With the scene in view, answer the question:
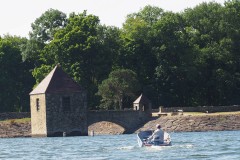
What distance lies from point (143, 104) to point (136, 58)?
1031cm

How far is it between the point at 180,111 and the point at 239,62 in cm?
1527

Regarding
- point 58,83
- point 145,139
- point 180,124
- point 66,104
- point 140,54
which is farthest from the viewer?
point 140,54

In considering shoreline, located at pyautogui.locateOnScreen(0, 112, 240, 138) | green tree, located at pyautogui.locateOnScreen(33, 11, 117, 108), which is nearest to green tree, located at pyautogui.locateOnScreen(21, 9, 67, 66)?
green tree, located at pyautogui.locateOnScreen(33, 11, 117, 108)

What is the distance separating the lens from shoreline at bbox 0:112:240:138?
80500 millimetres

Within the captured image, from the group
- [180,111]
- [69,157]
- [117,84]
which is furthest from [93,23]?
[69,157]

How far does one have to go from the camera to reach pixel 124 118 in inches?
3346

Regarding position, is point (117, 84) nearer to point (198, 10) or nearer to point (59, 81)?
point (59, 81)

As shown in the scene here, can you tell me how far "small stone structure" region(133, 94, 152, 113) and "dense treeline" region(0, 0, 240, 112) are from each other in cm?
303

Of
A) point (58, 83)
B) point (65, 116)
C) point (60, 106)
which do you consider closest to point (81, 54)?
point (60, 106)

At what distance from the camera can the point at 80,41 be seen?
9288 centimetres

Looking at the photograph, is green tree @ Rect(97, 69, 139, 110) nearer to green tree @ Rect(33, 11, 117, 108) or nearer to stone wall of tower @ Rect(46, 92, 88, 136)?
green tree @ Rect(33, 11, 117, 108)

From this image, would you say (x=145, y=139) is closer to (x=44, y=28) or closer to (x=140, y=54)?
(x=140, y=54)

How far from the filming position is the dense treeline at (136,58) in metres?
92.5

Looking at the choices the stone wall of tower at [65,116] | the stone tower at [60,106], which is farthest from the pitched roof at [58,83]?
the stone wall of tower at [65,116]
